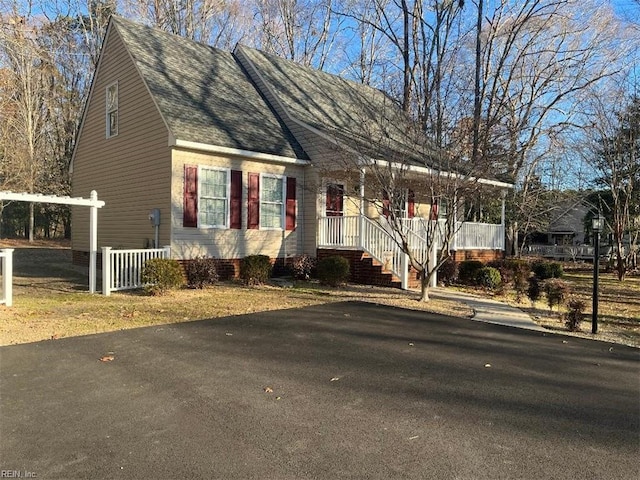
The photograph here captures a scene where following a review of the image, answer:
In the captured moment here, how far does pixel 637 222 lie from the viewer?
2297 cm

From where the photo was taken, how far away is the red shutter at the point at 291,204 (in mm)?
14609

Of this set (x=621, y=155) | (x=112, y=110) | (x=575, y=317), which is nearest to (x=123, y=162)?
(x=112, y=110)

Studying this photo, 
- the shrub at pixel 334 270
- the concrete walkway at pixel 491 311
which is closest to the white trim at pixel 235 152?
the shrub at pixel 334 270

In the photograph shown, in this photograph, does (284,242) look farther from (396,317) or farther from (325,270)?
(396,317)

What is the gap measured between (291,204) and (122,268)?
552 centimetres

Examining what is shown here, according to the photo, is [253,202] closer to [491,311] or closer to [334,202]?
[334,202]

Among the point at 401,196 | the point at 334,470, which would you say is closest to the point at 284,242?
the point at 401,196

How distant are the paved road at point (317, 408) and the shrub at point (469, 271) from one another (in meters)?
7.38

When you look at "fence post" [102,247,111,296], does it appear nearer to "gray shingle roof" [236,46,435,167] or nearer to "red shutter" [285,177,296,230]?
"red shutter" [285,177,296,230]

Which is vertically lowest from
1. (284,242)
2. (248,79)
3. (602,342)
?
(602,342)

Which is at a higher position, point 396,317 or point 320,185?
point 320,185

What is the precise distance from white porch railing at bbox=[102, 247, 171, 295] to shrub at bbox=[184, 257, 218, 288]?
88 cm

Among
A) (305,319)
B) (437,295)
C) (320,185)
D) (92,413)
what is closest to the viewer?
(92,413)

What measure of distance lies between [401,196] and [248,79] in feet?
29.9
